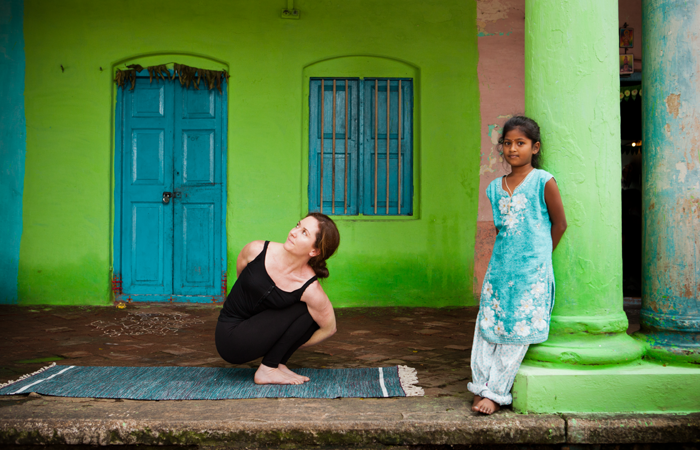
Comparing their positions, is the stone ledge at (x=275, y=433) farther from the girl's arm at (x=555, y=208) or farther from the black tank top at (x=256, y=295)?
the girl's arm at (x=555, y=208)

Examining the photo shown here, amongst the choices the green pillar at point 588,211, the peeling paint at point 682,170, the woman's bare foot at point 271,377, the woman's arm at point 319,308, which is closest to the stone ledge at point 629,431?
the green pillar at point 588,211

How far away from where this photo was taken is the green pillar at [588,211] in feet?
8.36

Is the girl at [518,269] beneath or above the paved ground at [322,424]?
above

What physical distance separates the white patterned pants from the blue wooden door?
3.80 m

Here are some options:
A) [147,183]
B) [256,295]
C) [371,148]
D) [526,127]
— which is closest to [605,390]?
[526,127]

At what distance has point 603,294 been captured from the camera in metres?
2.62

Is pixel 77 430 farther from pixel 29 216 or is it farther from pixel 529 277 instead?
pixel 29 216

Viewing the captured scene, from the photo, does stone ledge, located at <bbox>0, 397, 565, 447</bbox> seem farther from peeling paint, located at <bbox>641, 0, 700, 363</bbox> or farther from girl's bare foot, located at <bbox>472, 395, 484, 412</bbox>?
peeling paint, located at <bbox>641, 0, 700, 363</bbox>

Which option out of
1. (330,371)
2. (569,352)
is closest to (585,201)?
(569,352)

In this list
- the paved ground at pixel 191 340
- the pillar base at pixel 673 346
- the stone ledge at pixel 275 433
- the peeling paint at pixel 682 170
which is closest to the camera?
the stone ledge at pixel 275 433

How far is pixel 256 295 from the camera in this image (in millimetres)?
2994

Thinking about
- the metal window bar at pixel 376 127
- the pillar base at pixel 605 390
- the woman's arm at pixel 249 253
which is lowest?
the pillar base at pixel 605 390

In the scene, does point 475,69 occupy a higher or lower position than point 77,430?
higher

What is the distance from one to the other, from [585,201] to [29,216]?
569cm
